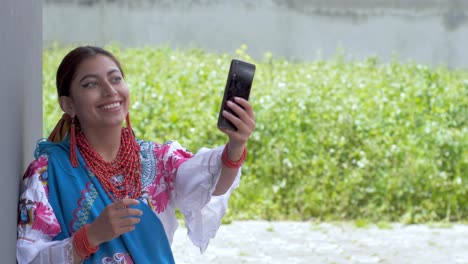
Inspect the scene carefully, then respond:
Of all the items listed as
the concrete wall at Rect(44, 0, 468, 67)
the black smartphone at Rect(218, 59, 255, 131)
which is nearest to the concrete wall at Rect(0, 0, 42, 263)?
the black smartphone at Rect(218, 59, 255, 131)

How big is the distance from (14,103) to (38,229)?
0.21 meters

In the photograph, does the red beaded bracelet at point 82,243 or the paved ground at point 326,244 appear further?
the paved ground at point 326,244

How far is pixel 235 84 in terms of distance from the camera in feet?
4.56

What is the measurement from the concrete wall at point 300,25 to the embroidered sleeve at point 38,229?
396 cm

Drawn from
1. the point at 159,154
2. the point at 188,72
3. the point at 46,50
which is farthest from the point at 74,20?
the point at 159,154

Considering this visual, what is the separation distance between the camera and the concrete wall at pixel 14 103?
50.5 inches

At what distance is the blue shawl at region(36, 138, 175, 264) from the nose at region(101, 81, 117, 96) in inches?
4.7

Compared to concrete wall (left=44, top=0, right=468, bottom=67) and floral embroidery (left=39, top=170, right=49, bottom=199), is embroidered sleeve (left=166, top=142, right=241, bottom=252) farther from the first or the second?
concrete wall (left=44, top=0, right=468, bottom=67)

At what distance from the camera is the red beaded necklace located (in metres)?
1.50

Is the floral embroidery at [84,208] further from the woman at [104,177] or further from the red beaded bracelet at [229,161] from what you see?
the red beaded bracelet at [229,161]

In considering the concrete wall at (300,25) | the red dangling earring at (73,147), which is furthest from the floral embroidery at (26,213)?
the concrete wall at (300,25)

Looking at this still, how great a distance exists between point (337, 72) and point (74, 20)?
1.67 m

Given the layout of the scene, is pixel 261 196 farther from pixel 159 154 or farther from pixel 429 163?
pixel 159 154

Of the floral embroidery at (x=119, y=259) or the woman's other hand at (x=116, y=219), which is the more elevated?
the woman's other hand at (x=116, y=219)
